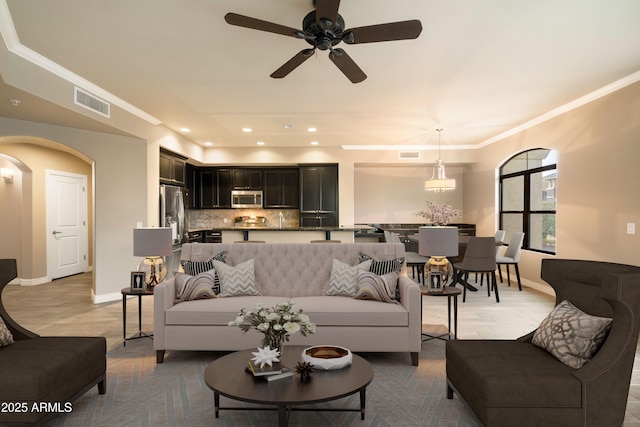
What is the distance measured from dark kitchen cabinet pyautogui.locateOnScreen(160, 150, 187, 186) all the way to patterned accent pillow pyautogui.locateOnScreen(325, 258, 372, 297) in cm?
414

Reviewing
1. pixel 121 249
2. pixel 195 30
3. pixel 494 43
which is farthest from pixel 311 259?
pixel 121 249

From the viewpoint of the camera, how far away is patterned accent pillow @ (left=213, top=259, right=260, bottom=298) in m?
3.65

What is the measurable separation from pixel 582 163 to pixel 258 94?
13.9ft

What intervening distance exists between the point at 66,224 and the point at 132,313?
407 cm

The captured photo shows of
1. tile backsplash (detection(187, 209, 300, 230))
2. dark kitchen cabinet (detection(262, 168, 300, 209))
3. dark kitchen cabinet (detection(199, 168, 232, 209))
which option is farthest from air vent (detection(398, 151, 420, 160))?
dark kitchen cabinet (detection(199, 168, 232, 209))

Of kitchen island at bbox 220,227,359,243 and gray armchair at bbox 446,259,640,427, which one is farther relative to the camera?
kitchen island at bbox 220,227,359,243

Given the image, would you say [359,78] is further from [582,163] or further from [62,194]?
[62,194]

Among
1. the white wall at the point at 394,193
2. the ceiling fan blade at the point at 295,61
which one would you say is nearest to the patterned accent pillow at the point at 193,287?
the ceiling fan blade at the point at 295,61

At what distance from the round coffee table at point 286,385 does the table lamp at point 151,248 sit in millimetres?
1714

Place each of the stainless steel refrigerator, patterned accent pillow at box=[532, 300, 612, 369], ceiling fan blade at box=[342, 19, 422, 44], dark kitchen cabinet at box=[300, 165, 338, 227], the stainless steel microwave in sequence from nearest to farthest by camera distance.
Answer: patterned accent pillow at box=[532, 300, 612, 369]
ceiling fan blade at box=[342, 19, 422, 44]
the stainless steel refrigerator
dark kitchen cabinet at box=[300, 165, 338, 227]
the stainless steel microwave

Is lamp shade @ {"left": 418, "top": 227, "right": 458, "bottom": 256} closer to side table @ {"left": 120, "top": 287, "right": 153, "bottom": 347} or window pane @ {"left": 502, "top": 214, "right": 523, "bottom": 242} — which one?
side table @ {"left": 120, "top": 287, "right": 153, "bottom": 347}

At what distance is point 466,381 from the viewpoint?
89.5 inches

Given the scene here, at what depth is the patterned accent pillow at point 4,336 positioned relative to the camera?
2437 millimetres

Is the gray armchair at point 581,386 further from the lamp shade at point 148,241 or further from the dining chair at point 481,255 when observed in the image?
the dining chair at point 481,255
